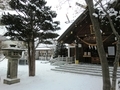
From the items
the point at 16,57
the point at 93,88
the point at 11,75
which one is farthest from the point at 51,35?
the point at 93,88

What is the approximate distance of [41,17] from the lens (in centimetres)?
902

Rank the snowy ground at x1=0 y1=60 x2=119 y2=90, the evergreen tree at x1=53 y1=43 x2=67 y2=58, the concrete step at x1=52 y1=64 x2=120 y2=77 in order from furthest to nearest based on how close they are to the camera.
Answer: the evergreen tree at x1=53 y1=43 x2=67 y2=58 → the concrete step at x1=52 y1=64 x2=120 y2=77 → the snowy ground at x1=0 y1=60 x2=119 y2=90

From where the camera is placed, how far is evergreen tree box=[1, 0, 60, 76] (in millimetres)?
8703

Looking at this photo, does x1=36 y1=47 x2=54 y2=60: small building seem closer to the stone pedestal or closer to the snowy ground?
the snowy ground

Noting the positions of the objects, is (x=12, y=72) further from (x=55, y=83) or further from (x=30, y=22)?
(x=30, y=22)

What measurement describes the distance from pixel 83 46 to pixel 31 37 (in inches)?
283

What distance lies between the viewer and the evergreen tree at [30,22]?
28.6 ft

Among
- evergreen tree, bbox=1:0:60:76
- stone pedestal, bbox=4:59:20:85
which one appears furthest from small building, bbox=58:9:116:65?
stone pedestal, bbox=4:59:20:85

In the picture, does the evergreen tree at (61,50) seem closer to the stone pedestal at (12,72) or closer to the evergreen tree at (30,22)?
the evergreen tree at (30,22)

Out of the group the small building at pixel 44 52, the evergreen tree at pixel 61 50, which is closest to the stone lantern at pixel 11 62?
the evergreen tree at pixel 61 50

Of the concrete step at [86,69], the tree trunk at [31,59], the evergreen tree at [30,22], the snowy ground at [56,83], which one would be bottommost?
the snowy ground at [56,83]

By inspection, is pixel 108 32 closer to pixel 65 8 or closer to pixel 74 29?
pixel 74 29

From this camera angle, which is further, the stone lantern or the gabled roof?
the gabled roof

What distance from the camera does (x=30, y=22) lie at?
916 cm
